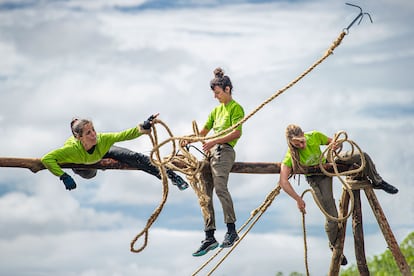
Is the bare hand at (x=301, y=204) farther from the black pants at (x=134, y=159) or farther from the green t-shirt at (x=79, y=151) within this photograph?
the green t-shirt at (x=79, y=151)

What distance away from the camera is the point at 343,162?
31.9ft

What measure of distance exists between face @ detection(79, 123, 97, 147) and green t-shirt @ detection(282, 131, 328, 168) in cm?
210

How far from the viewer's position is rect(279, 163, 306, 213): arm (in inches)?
362

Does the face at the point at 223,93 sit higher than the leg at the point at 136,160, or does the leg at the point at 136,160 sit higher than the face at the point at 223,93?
the face at the point at 223,93

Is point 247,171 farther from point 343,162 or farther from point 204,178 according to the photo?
point 343,162

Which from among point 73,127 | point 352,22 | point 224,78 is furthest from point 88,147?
point 352,22

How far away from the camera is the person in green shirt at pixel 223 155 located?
8.70 m

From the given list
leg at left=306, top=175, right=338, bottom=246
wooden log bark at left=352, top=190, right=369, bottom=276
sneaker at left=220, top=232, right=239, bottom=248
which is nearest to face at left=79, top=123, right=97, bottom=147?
sneaker at left=220, top=232, right=239, bottom=248

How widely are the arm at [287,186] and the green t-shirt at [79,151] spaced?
5.52ft

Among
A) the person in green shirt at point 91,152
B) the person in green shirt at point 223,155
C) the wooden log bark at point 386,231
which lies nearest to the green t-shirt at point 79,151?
the person in green shirt at point 91,152

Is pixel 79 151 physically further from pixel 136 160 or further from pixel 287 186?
pixel 287 186

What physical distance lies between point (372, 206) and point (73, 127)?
3.59 m

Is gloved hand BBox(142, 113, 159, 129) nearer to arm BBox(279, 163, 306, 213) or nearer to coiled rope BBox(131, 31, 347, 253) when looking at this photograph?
coiled rope BBox(131, 31, 347, 253)

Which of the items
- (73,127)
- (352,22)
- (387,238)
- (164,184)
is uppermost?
(352,22)
